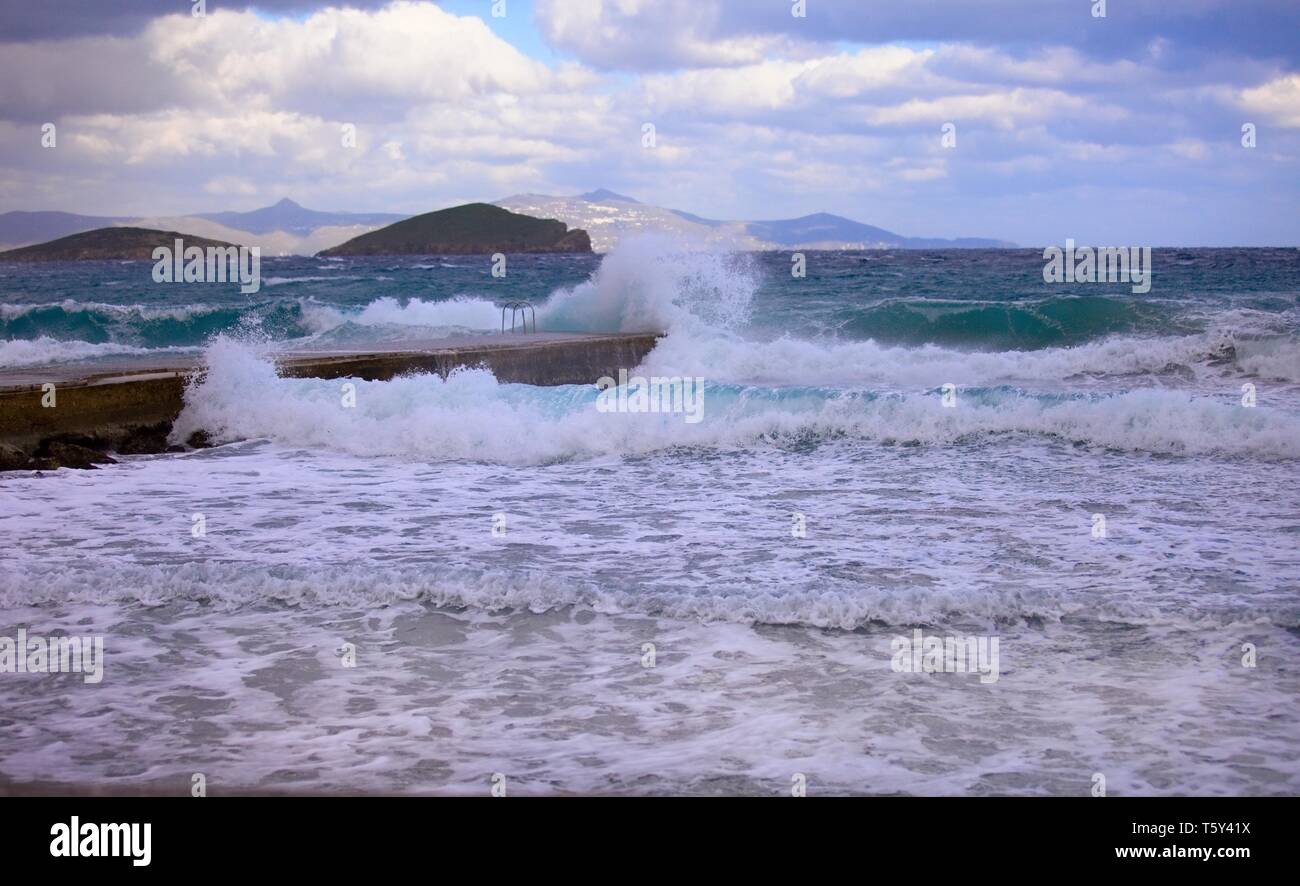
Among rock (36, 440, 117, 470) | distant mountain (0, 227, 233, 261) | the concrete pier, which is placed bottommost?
rock (36, 440, 117, 470)

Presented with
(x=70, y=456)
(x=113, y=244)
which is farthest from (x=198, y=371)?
(x=113, y=244)

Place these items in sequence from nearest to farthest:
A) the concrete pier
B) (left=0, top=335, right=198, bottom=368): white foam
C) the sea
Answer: the sea, the concrete pier, (left=0, top=335, right=198, bottom=368): white foam

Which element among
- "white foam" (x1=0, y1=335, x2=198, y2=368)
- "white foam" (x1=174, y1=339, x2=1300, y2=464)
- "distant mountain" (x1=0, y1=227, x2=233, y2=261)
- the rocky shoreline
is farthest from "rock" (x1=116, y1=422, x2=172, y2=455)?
"distant mountain" (x1=0, y1=227, x2=233, y2=261)

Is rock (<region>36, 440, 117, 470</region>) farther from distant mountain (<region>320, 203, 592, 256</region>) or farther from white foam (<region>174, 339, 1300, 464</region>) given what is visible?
distant mountain (<region>320, 203, 592, 256</region>)

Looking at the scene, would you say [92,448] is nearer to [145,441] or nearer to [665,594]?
[145,441]

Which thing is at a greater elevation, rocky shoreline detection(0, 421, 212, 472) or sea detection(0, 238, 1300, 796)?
rocky shoreline detection(0, 421, 212, 472)

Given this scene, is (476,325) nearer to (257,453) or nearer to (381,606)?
(257,453)

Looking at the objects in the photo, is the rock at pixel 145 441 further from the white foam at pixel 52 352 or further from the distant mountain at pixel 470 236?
the distant mountain at pixel 470 236
